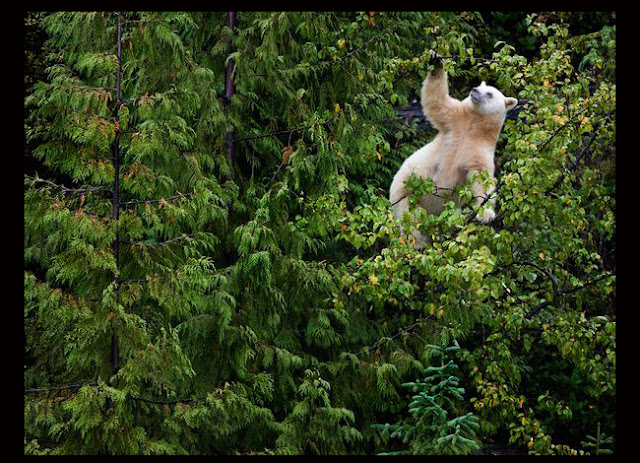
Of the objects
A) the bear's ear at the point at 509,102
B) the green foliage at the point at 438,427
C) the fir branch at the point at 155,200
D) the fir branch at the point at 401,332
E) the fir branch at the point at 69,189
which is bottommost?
the green foliage at the point at 438,427

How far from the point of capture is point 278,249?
6.12 metres

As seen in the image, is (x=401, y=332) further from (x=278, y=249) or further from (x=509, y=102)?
(x=509, y=102)

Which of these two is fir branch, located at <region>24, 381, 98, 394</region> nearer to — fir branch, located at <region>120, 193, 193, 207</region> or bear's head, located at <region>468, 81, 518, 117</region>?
fir branch, located at <region>120, 193, 193, 207</region>

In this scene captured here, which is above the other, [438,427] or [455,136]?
[455,136]

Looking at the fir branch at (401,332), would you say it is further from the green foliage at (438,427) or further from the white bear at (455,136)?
the green foliage at (438,427)

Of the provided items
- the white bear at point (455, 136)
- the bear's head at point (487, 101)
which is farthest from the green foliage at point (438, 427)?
the bear's head at point (487, 101)

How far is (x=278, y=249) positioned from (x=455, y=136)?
171 centimetres

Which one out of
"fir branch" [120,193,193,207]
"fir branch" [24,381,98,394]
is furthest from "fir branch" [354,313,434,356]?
"fir branch" [24,381,98,394]

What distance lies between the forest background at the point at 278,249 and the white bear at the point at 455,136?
191mm

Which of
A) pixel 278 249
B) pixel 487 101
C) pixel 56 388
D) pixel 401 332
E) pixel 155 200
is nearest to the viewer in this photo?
pixel 56 388

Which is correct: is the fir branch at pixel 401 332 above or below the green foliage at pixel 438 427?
above

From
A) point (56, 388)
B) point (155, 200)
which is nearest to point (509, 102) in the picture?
point (155, 200)

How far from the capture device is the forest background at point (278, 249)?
4.69 meters
